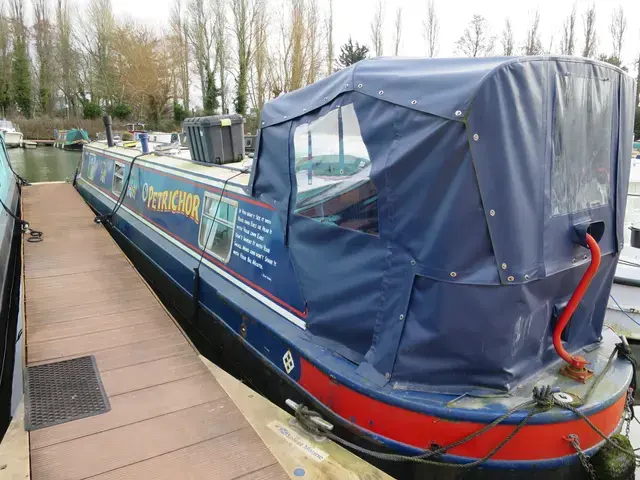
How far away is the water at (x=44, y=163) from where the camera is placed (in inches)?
871

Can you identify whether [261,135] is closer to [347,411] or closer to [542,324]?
[347,411]

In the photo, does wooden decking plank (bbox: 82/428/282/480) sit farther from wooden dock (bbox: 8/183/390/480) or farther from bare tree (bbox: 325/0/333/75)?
bare tree (bbox: 325/0/333/75)

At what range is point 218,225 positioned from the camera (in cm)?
461

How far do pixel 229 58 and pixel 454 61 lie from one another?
3718 cm

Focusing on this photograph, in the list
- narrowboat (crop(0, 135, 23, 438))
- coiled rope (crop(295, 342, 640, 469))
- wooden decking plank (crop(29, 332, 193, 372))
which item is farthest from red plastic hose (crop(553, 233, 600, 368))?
narrowboat (crop(0, 135, 23, 438))

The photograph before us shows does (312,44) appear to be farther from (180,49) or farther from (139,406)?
(139,406)

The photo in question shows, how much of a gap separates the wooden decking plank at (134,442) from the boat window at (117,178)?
6105 mm

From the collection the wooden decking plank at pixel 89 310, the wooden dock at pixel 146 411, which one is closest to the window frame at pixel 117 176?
the wooden dock at pixel 146 411

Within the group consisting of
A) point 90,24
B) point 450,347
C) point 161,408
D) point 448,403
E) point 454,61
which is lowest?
point 161,408

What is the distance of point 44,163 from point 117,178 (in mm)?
21868

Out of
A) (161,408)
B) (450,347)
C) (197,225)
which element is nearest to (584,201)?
(450,347)

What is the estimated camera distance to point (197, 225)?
200 inches

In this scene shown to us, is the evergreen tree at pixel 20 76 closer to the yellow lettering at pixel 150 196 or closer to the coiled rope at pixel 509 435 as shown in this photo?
the yellow lettering at pixel 150 196

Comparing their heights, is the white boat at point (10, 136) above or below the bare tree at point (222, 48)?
below
